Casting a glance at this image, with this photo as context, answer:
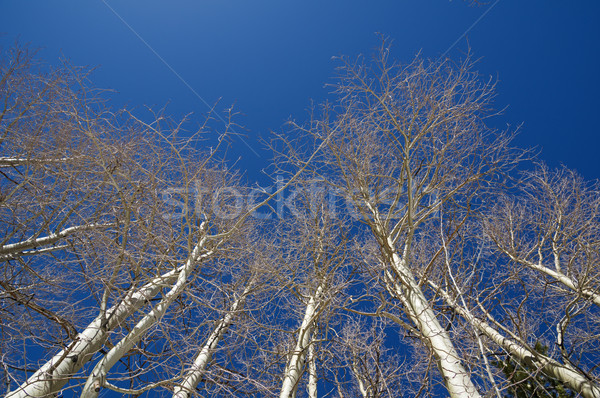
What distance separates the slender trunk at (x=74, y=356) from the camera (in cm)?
293

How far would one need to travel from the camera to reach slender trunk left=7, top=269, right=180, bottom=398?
115 inches

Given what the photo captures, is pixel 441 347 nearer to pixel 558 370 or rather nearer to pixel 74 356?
pixel 558 370

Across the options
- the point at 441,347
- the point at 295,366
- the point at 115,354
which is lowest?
the point at 115,354

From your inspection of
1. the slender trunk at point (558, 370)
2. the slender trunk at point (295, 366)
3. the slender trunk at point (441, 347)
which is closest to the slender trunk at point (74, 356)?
the slender trunk at point (295, 366)

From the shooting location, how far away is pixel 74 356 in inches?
124

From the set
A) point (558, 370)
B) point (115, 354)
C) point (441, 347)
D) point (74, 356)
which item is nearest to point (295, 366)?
point (441, 347)

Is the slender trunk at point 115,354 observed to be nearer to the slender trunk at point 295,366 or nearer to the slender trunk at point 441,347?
the slender trunk at point 295,366

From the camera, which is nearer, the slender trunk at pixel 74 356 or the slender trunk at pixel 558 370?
the slender trunk at pixel 74 356

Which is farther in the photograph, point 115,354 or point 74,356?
point 74,356

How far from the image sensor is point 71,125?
185 inches

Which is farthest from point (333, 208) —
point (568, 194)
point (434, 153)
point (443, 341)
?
point (568, 194)

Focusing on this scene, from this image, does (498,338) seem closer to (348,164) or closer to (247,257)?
(348,164)

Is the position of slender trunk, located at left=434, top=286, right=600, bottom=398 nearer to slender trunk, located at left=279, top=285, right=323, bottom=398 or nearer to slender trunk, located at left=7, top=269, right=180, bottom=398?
slender trunk, located at left=279, top=285, right=323, bottom=398

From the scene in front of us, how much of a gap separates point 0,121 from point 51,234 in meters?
1.88
